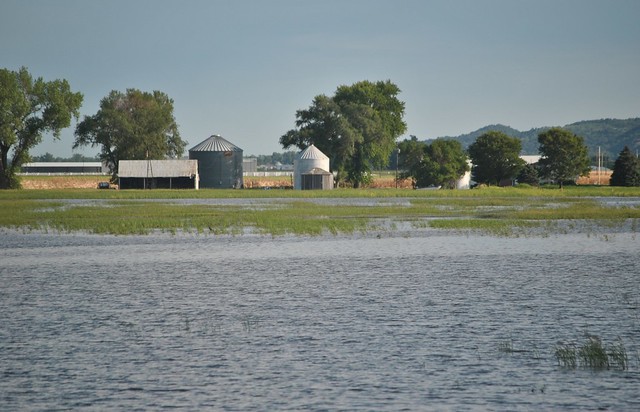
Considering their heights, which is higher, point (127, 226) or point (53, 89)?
point (53, 89)

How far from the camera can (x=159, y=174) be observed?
137875 millimetres

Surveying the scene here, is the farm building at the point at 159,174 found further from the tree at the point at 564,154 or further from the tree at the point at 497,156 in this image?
the tree at the point at 564,154

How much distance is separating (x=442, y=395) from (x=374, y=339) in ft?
14.0

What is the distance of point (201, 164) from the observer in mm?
140750

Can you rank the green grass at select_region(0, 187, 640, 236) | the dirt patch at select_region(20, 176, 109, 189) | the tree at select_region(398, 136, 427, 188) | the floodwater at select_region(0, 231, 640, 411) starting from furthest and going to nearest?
1. the dirt patch at select_region(20, 176, 109, 189)
2. the tree at select_region(398, 136, 427, 188)
3. the green grass at select_region(0, 187, 640, 236)
4. the floodwater at select_region(0, 231, 640, 411)

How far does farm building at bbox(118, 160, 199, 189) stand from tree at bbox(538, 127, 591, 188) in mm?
50195

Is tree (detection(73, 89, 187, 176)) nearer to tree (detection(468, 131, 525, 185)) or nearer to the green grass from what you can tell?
tree (detection(468, 131, 525, 185))

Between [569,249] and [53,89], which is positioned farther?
[53,89]

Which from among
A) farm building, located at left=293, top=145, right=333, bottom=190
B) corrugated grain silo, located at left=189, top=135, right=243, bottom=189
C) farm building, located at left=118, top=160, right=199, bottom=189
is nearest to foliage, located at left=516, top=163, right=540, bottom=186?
farm building, located at left=293, top=145, right=333, bottom=190

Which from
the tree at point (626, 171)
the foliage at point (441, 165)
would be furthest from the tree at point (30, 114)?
the tree at point (626, 171)

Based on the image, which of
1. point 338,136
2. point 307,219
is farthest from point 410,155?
point 307,219

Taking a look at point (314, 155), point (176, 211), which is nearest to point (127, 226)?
point (176, 211)

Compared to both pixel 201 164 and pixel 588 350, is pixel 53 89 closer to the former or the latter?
pixel 201 164

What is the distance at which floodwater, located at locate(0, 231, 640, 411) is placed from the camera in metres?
14.3
